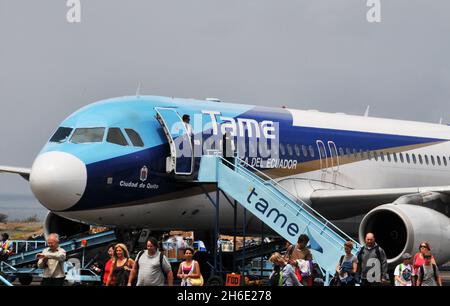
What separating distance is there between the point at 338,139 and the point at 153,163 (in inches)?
254

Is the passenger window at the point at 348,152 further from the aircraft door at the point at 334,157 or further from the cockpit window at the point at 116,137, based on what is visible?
the cockpit window at the point at 116,137

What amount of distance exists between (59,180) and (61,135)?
6.59 ft

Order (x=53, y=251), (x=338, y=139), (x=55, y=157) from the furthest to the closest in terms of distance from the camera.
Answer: (x=338, y=139), (x=55, y=157), (x=53, y=251)

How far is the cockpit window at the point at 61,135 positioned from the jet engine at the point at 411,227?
7.02 meters

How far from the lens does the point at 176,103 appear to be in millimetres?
23609

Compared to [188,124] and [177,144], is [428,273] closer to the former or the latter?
[177,144]

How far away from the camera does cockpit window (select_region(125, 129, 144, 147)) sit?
869 inches

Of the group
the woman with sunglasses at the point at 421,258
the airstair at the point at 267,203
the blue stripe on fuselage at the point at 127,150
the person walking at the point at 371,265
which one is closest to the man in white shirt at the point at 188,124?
the blue stripe on fuselage at the point at 127,150

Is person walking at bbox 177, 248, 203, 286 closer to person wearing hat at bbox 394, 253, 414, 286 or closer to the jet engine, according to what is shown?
person wearing hat at bbox 394, 253, 414, 286

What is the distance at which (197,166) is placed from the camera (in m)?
22.6

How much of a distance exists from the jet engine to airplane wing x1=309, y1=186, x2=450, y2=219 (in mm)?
647

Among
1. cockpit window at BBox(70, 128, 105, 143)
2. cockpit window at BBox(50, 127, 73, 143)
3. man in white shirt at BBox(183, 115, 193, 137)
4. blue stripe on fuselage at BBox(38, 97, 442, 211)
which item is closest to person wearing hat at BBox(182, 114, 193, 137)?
man in white shirt at BBox(183, 115, 193, 137)
